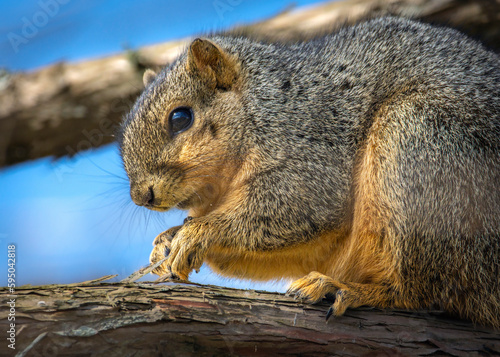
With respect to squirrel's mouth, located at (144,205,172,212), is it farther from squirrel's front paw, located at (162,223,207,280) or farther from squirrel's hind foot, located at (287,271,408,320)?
squirrel's hind foot, located at (287,271,408,320)

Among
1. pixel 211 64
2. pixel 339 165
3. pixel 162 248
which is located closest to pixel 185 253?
pixel 162 248

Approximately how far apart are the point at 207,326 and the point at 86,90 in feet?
14.7

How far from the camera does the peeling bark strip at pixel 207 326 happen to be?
8.48 ft

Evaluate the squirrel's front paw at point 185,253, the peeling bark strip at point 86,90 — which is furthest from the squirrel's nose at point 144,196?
the peeling bark strip at point 86,90

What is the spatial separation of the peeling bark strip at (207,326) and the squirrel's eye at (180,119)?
1.24m

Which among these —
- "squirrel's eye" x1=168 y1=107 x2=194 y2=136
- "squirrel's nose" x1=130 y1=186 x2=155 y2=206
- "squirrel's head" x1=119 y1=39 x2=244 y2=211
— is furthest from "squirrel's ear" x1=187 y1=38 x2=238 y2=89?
"squirrel's nose" x1=130 y1=186 x2=155 y2=206

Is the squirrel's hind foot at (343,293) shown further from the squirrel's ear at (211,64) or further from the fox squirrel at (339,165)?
the squirrel's ear at (211,64)

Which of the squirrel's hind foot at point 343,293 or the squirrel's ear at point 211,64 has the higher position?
the squirrel's ear at point 211,64

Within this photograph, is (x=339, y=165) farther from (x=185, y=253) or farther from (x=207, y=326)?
(x=207, y=326)

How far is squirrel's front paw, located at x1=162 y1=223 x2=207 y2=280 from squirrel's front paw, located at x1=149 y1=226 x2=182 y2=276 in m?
0.14

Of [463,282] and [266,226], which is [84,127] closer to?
[266,226]

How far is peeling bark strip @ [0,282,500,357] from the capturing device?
258cm

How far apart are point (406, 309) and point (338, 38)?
2.36 meters

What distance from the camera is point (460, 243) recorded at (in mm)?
3111
